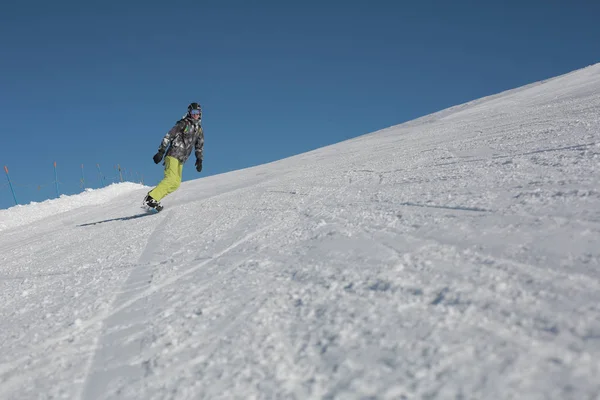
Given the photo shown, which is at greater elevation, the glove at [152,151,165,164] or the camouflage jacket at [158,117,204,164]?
the camouflage jacket at [158,117,204,164]

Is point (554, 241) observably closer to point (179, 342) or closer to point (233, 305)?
point (233, 305)

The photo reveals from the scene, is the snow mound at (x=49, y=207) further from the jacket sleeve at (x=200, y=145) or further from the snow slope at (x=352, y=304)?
the snow slope at (x=352, y=304)

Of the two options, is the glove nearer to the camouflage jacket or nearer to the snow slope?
the camouflage jacket

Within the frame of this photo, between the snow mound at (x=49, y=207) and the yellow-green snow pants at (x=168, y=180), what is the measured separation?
24.6 feet

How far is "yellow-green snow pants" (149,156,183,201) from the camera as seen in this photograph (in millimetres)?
7981

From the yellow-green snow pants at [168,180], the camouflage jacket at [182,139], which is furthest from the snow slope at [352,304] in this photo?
the camouflage jacket at [182,139]

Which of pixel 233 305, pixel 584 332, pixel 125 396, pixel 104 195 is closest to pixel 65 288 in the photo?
pixel 233 305

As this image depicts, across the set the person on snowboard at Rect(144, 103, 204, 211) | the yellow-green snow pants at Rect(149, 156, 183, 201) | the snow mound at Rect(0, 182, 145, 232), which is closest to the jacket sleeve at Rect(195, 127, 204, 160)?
the person on snowboard at Rect(144, 103, 204, 211)

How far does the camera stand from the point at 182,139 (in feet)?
26.9

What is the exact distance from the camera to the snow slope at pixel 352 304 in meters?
1.65

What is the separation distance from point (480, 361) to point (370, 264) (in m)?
1.15

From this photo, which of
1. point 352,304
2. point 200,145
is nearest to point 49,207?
point 200,145

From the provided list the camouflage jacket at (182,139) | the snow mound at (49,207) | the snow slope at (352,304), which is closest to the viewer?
the snow slope at (352,304)

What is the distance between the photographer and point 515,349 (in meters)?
1.63
